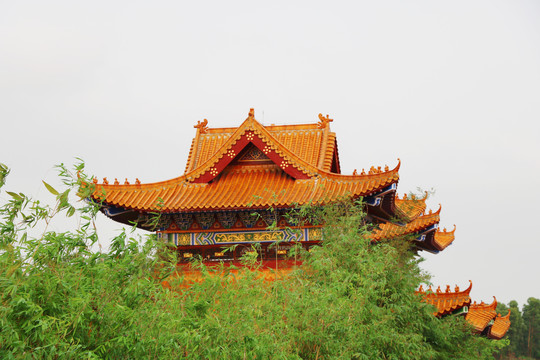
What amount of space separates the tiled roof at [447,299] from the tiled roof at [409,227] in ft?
4.70

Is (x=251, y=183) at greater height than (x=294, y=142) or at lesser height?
lesser

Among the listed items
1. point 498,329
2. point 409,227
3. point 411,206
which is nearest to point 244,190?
point 411,206

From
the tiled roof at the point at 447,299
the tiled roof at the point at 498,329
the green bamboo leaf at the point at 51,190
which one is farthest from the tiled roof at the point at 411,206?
the green bamboo leaf at the point at 51,190

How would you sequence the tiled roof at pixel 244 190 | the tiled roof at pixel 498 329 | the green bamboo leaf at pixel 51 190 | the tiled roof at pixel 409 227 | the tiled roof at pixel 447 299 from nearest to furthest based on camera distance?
1. the green bamboo leaf at pixel 51 190
2. the tiled roof at pixel 244 190
3. the tiled roof at pixel 447 299
4. the tiled roof at pixel 409 227
5. the tiled roof at pixel 498 329

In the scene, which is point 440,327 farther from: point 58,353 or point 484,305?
point 58,353

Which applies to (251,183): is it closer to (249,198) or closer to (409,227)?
(249,198)

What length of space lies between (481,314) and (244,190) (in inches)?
366

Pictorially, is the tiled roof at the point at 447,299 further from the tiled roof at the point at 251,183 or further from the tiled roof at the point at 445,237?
the tiled roof at the point at 445,237

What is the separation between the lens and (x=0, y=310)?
5727 millimetres

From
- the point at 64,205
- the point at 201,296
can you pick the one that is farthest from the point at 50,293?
the point at 201,296

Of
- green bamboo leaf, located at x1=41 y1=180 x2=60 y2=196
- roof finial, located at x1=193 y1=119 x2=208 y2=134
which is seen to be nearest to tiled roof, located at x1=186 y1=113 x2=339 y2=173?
roof finial, located at x1=193 y1=119 x2=208 y2=134

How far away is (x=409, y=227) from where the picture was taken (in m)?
16.2

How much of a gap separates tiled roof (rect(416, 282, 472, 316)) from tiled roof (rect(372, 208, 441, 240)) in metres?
1.43

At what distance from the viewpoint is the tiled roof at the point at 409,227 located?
15.4 metres
